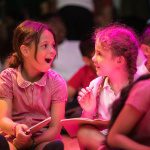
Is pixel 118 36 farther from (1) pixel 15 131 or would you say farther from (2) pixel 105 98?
(1) pixel 15 131

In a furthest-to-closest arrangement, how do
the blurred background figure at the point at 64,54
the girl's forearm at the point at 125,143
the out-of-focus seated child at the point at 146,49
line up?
the blurred background figure at the point at 64,54, the out-of-focus seated child at the point at 146,49, the girl's forearm at the point at 125,143

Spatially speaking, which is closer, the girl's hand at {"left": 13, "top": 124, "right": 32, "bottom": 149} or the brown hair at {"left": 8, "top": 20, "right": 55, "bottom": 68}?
the girl's hand at {"left": 13, "top": 124, "right": 32, "bottom": 149}

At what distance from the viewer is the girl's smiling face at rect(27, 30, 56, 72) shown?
2920 mm

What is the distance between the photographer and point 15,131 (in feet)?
9.20

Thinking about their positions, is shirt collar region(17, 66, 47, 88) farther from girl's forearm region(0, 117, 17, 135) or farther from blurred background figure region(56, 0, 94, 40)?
blurred background figure region(56, 0, 94, 40)

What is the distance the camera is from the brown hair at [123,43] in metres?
2.78

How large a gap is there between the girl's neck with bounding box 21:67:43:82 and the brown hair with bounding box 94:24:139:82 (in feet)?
1.12

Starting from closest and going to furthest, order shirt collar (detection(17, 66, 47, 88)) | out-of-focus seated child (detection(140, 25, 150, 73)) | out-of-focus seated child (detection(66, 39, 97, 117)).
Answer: shirt collar (detection(17, 66, 47, 88)), out-of-focus seated child (detection(140, 25, 150, 73)), out-of-focus seated child (detection(66, 39, 97, 117))

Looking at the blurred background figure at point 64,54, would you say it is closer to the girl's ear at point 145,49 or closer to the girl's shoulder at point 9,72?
the girl's ear at point 145,49

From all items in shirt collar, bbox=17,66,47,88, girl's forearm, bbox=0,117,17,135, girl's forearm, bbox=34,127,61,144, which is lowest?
girl's forearm, bbox=34,127,61,144

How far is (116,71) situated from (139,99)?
25.3 inches

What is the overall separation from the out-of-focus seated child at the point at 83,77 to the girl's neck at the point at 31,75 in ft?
2.26

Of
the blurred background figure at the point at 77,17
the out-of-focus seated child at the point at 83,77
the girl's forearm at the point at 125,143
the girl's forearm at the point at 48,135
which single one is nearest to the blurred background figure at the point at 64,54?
the blurred background figure at the point at 77,17

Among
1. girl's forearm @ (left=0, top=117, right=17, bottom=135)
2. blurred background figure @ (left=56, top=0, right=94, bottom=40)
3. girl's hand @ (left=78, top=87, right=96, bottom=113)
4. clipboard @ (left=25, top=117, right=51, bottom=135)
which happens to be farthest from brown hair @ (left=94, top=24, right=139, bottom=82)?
blurred background figure @ (left=56, top=0, right=94, bottom=40)
